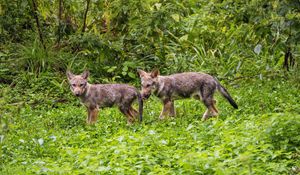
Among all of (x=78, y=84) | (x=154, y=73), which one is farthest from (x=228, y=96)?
(x=78, y=84)

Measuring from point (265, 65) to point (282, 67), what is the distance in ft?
1.96

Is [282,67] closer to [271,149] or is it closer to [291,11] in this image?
[291,11]

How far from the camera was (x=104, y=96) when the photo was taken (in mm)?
14055

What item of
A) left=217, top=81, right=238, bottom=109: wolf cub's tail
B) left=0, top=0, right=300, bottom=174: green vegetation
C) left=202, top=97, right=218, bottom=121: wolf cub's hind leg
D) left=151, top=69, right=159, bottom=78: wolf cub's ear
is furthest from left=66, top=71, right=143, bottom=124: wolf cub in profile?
Result: left=217, top=81, right=238, bottom=109: wolf cub's tail

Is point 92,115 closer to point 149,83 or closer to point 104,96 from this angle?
point 104,96

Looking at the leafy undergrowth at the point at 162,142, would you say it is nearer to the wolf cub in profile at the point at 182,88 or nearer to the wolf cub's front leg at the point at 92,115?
the wolf cub's front leg at the point at 92,115

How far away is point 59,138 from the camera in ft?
39.2

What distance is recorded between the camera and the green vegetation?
9.20 meters

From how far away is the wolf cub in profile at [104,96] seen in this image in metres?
13.8

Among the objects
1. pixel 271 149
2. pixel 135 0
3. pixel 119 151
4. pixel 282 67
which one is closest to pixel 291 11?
pixel 271 149

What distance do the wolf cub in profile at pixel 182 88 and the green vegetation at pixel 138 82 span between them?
35 cm

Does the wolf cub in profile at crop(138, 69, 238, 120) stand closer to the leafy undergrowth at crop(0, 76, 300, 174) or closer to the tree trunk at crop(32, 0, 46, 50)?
the leafy undergrowth at crop(0, 76, 300, 174)

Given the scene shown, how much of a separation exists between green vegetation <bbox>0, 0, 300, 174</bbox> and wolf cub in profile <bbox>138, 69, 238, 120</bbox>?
0.35 m

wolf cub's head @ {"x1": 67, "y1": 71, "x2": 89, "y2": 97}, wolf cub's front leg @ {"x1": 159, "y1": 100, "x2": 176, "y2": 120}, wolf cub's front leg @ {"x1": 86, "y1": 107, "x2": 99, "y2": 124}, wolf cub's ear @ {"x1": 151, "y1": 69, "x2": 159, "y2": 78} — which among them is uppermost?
wolf cub's ear @ {"x1": 151, "y1": 69, "x2": 159, "y2": 78}
